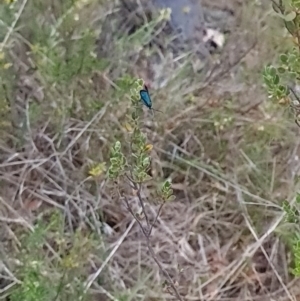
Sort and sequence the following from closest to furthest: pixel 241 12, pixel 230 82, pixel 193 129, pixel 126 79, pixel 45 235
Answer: pixel 45 235 → pixel 126 79 → pixel 193 129 → pixel 230 82 → pixel 241 12

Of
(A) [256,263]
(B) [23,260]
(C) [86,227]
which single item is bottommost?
(A) [256,263]

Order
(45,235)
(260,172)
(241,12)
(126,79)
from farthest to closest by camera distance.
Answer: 1. (241,12)
2. (260,172)
3. (126,79)
4. (45,235)

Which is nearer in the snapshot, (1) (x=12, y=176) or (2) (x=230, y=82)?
(1) (x=12, y=176)

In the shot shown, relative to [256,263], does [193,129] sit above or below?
above

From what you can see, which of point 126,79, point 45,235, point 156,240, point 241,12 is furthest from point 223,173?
point 241,12

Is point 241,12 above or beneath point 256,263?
above

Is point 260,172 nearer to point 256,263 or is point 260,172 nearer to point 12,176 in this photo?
point 256,263

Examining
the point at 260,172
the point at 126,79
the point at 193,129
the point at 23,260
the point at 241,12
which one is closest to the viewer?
the point at 23,260

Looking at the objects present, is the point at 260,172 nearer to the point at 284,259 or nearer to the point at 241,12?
the point at 284,259

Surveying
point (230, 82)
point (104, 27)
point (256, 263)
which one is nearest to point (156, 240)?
point (256, 263)
